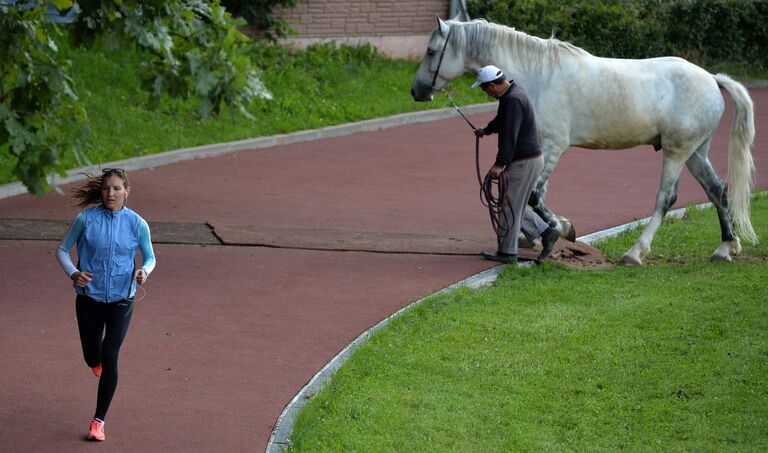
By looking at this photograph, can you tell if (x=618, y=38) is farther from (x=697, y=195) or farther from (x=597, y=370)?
(x=597, y=370)

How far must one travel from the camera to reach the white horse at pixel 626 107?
40.3 feet

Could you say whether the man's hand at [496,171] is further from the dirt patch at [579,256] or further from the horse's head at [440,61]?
the horse's head at [440,61]

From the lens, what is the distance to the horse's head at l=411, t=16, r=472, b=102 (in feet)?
41.2

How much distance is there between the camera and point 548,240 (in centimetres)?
1221

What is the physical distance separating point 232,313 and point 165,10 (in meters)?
2.83

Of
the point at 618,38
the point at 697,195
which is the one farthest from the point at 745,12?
the point at 697,195

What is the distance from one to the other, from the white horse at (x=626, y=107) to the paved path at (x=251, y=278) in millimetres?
922

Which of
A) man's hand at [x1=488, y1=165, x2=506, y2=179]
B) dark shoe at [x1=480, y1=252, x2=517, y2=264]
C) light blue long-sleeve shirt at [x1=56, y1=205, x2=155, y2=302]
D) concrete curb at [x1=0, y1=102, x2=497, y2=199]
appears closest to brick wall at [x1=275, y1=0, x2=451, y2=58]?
concrete curb at [x1=0, y1=102, x2=497, y2=199]

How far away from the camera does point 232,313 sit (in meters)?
10.4

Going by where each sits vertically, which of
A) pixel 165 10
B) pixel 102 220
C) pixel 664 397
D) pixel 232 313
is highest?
pixel 165 10

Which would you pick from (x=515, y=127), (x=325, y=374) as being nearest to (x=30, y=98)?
(x=325, y=374)

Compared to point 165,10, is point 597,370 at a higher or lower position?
lower

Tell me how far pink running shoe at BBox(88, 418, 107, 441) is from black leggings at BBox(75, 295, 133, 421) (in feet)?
0.10

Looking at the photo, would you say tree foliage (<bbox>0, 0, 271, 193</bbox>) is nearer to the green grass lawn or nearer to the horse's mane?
the green grass lawn
